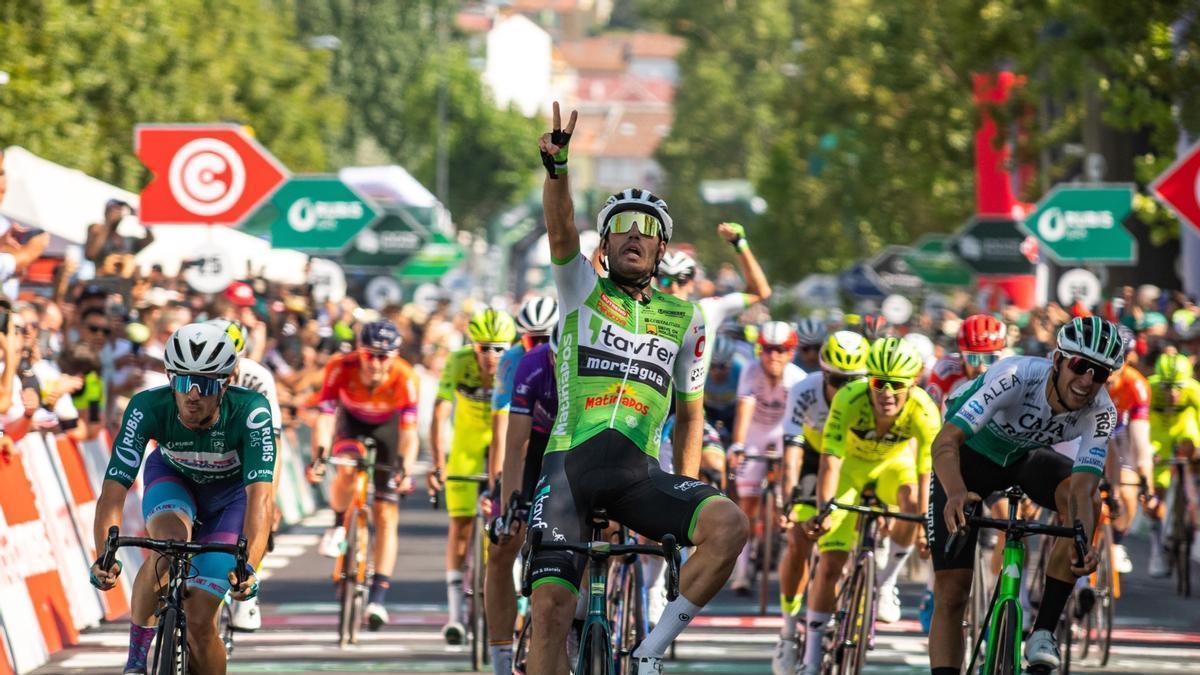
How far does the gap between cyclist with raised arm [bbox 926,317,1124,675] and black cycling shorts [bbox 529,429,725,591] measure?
153 centimetres

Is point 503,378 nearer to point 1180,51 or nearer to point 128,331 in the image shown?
point 128,331

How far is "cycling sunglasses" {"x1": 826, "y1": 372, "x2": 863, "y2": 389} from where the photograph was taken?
13.4m

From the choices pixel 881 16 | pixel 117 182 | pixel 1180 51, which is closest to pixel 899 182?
pixel 881 16

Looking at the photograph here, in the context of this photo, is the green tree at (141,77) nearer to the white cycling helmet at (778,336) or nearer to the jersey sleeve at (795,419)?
the white cycling helmet at (778,336)

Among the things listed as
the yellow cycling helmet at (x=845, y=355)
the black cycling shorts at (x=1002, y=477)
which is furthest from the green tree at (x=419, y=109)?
the black cycling shorts at (x=1002, y=477)

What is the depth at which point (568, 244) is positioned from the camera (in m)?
8.50

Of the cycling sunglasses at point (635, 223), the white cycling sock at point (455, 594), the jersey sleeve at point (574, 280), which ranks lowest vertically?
the white cycling sock at point (455, 594)

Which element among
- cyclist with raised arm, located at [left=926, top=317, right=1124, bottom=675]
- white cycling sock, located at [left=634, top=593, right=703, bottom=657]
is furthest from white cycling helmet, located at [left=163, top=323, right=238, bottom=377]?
cyclist with raised arm, located at [left=926, top=317, right=1124, bottom=675]

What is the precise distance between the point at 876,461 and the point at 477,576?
2432 millimetres

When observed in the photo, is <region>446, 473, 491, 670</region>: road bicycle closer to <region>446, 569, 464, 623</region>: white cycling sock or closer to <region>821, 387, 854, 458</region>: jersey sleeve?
<region>446, 569, 464, 623</region>: white cycling sock

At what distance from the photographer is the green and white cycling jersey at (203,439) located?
9.31 metres

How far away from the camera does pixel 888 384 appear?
1204cm

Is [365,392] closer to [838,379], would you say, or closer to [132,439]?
[838,379]

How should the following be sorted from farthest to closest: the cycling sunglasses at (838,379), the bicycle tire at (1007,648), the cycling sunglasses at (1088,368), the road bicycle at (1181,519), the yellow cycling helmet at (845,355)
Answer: the road bicycle at (1181,519), the cycling sunglasses at (838,379), the yellow cycling helmet at (845,355), the cycling sunglasses at (1088,368), the bicycle tire at (1007,648)
